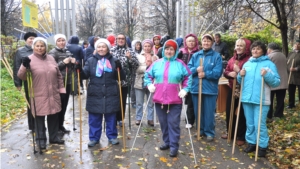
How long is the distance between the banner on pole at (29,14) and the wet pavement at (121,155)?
7.50 m

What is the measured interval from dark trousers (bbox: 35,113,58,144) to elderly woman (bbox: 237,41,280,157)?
3368 millimetres

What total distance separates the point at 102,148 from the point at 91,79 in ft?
4.07

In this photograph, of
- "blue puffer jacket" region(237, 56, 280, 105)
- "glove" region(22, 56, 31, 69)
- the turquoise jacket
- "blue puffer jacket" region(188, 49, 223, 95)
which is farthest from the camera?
"blue puffer jacket" region(188, 49, 223, 95)

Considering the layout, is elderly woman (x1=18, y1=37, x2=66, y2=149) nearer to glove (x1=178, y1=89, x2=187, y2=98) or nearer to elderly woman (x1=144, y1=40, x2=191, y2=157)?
elderly woman (x1=144, y1=40, x2=191, y2=157)

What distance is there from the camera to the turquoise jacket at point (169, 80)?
4266 millimetres

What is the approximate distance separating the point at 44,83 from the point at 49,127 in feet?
2.96

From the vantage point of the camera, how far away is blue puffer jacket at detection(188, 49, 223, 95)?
189 inches

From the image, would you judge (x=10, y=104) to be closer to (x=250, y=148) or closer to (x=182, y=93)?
(x=182, y=93)

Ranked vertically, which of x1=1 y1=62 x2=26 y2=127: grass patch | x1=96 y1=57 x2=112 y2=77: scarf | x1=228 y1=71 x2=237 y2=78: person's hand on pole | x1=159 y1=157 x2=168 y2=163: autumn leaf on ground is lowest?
x1=159 y1=157 x2=168 y2=163: autumn leaf on ground

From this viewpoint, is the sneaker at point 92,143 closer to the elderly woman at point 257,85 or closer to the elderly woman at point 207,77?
the elderly woman at point 207,77

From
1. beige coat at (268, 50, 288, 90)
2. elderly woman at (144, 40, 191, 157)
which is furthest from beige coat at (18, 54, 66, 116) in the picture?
beige coat at (268, 50, 288, 90)

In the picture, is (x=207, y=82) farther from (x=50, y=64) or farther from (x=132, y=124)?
(x=50, y=64)

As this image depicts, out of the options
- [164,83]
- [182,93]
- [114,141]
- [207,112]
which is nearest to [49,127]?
[114,141]

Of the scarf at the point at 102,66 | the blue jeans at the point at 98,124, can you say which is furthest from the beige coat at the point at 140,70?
the scarf at the point at 102,66
